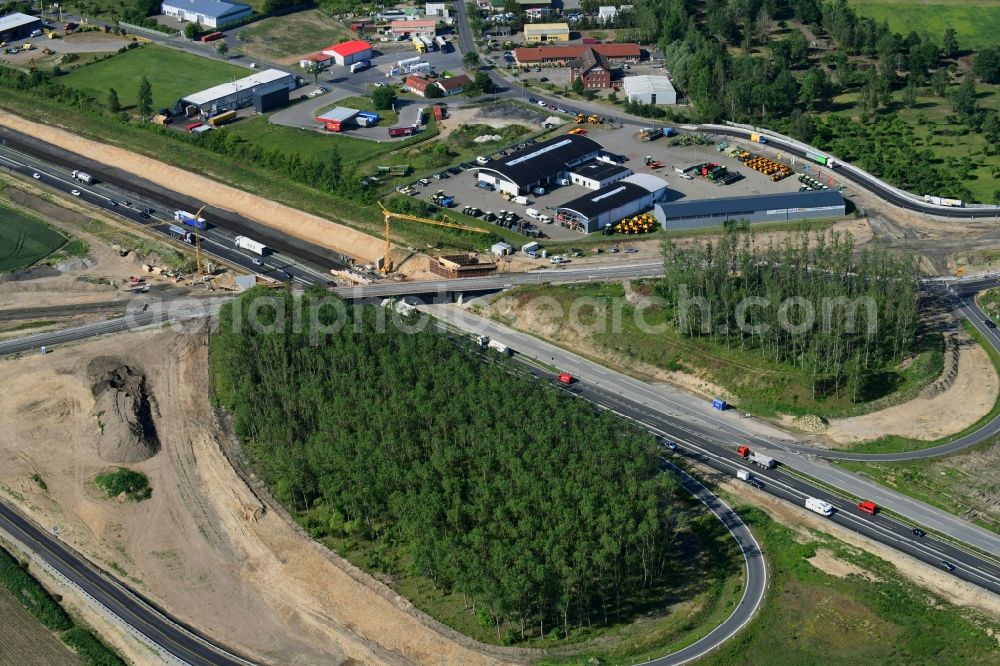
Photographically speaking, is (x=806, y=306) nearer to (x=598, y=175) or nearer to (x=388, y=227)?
(x=598, y=175)

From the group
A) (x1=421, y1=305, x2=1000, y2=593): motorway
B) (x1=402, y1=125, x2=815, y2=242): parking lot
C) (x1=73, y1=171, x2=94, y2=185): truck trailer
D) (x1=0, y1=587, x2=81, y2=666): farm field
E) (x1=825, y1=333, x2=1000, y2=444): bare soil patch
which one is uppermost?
(x1=402, y1=125, x2=815, y2=242): parking lot

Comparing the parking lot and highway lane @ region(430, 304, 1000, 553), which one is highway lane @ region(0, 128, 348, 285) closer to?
the parking lot

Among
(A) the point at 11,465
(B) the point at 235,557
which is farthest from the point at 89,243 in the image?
(B) the point at 235,557

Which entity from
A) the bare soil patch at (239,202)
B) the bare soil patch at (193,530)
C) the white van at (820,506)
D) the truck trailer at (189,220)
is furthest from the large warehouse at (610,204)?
the white van at (820,506)

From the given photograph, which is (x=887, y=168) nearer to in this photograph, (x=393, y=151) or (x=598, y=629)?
(x=393, y=151)

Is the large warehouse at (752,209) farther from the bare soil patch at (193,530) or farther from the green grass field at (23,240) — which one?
the green grass field at (23,240)

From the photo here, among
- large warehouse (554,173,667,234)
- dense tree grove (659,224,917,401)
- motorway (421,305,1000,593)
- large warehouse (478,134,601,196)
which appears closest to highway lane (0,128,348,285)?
motorway (421,305,1000,593)
